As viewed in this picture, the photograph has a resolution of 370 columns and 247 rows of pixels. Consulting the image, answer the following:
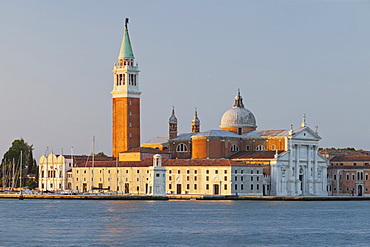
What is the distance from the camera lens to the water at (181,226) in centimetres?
4088

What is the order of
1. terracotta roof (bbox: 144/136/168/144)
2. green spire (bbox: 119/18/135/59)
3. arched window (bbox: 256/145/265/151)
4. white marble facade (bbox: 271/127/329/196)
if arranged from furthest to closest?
terracotta roof (bbox: 144/136/168/144) → green spire (bbox: 119/18/135/59) → arched window (bbox: 256/145/265/151) → white marble facade (bbox: 271/127/329/196)

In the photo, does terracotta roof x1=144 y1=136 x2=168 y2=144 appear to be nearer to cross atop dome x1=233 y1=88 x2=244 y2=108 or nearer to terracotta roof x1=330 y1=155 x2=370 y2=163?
cross atop dome x1=233 y1=88 x2=244 y2=108

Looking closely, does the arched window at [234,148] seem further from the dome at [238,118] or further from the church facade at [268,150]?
the dome at [238,118]

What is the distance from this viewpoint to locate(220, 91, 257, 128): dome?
91.6 m

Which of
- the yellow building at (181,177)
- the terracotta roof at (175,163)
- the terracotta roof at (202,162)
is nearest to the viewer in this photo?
the yellow building at (181,177)

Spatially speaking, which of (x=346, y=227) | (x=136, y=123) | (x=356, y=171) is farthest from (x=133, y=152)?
(x=346, y=227)

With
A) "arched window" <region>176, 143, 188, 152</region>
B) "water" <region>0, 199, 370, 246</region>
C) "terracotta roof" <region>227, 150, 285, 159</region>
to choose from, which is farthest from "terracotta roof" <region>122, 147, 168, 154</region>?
"water" <region>0, 199, 370, 246</region>

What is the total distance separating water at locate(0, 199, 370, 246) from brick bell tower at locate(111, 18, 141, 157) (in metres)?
24.5

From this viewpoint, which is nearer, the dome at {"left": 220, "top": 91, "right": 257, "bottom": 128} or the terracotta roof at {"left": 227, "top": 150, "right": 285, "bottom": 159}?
the terracotta roof at {"left": 227, "top": 150, "right": 285, "bottom": 159}

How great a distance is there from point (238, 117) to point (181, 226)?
146ft

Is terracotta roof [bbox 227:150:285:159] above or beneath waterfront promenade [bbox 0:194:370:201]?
above

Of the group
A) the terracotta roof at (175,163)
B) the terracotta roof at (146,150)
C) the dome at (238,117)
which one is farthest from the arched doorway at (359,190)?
the terracotta roof at (146,150)

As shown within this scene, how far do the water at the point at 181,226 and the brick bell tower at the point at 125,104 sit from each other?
2445cm

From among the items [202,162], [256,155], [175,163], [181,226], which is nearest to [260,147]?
[256,155]
